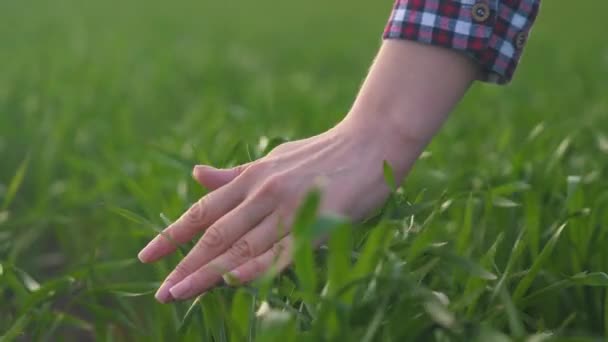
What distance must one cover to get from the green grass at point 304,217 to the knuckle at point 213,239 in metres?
0.08

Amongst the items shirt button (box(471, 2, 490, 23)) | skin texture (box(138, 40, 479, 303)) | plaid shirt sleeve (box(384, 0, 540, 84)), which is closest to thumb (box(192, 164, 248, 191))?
skin texture (box(138, 40, 479, 303))

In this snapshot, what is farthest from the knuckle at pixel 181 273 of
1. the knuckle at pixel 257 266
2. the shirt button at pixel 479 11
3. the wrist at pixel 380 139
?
the shirt button at pixel 479 11

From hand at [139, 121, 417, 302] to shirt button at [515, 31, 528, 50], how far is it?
0.94 ft

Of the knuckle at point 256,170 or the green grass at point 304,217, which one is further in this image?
the knuckle at point 256,170

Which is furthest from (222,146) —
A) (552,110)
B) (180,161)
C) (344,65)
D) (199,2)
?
(199,2)

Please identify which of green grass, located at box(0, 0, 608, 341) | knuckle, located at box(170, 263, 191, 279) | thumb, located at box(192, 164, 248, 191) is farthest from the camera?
thumb, located at box(192, 164, 248, 191)

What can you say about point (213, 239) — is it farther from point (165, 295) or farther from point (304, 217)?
point (304, 217)

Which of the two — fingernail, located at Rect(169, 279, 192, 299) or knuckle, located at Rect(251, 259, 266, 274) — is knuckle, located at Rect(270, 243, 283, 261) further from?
fingernail, located at Rect(169, 279, 192, 299)

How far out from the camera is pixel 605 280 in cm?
131

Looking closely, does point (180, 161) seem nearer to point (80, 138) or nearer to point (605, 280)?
point (605, 280)

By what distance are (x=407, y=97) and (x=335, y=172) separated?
0.54 ft

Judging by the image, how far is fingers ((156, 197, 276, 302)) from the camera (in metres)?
1.28

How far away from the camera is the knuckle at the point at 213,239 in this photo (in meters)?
1.28

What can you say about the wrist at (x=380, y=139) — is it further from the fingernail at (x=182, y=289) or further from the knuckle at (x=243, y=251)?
the fingernail at (x=182, y=289)
